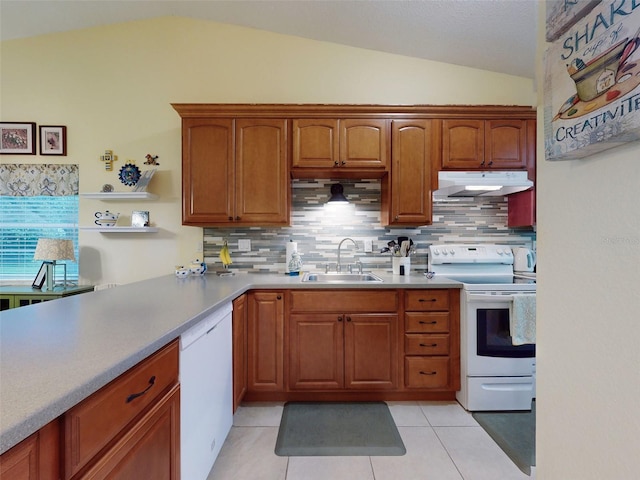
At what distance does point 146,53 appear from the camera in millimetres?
2756

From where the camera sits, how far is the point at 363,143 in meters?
2.46

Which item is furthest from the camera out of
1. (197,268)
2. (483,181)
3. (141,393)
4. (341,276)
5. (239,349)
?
(341,276)

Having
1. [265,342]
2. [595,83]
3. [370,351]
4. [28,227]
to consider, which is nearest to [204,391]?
[265,342]

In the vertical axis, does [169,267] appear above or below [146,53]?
below

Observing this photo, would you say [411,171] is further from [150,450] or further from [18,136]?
[18,136]

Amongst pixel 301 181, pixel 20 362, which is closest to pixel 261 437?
pixel 20 362

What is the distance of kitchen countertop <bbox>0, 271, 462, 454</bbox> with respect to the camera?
600 millimetres

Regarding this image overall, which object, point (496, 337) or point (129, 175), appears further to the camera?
point (129, 175)

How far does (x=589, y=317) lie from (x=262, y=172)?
2236mm

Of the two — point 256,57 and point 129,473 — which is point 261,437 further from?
point 256,57

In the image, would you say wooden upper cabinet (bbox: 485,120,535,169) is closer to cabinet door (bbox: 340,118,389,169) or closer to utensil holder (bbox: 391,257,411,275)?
cabinet door (bbox: 340,118,389,169)

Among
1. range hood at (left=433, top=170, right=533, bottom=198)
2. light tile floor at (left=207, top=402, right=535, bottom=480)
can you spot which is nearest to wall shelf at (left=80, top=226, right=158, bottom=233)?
light tile floor at (left=207, top=402, right=535, bottom=480)

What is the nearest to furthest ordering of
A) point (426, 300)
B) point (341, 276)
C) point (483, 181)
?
point (426, 300) < point (483, 181) < point (341, 276)

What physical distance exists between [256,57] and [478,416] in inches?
135
